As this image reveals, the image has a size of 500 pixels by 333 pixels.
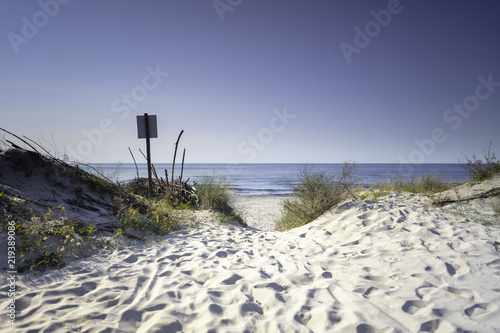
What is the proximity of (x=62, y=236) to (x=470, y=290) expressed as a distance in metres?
5.19

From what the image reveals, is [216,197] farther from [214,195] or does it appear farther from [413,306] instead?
[413,306]

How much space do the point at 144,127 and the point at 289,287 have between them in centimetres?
573

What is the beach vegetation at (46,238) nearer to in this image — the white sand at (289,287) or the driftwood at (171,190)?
the white sand at (289,287)

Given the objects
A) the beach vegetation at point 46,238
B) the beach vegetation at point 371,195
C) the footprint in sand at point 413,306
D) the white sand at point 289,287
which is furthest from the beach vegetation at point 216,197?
the footprint in sand at point 413,306

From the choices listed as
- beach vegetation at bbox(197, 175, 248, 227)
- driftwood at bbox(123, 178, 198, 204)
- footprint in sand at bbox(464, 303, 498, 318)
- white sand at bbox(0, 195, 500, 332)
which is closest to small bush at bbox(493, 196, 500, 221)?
white sand at bbox(0, 195, 500, 332)

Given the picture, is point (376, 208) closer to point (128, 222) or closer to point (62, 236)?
point (128, 222)

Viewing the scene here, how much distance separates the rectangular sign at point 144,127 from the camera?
263 inches

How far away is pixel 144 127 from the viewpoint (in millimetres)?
6715

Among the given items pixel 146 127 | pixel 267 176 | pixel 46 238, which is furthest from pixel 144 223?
pixel 267 176

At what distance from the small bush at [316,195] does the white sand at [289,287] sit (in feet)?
5.58

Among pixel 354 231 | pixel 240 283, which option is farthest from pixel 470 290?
pixel 240 283

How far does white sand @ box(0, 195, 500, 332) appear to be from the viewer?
2.11m

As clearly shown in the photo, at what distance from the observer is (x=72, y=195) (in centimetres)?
508

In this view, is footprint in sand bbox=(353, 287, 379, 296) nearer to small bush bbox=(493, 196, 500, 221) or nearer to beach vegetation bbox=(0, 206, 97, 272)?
beach vegetation bbox=(0, 206, 97, 272)
